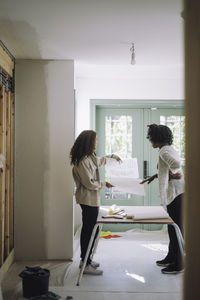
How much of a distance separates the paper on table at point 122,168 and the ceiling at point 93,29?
1167 millimetres

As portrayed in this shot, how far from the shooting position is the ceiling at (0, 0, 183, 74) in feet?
7.93

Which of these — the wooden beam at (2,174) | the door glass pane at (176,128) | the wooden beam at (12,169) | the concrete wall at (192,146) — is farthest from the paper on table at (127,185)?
the concrete wall at (192,146)

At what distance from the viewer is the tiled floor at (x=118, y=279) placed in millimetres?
2965

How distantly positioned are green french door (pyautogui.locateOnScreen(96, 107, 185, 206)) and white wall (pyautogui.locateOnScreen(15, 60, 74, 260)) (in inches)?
59.2

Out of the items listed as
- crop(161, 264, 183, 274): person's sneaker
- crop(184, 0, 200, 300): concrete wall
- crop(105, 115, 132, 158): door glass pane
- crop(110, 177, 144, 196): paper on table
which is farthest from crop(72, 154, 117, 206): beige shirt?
crop(184, 0, 200, 300): concrete wall

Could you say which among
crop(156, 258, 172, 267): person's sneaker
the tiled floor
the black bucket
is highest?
the black bucket

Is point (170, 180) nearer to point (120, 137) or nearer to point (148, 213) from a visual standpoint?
point (148, 213)

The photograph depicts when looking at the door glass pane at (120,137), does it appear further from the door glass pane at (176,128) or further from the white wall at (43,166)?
the white wall at (43,166)

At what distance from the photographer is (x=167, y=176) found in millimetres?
3324

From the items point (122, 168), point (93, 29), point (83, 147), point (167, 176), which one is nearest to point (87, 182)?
point (83, 147)

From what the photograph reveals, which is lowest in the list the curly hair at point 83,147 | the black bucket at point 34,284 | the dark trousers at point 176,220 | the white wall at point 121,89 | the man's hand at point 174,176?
the black bucket at point 34,284

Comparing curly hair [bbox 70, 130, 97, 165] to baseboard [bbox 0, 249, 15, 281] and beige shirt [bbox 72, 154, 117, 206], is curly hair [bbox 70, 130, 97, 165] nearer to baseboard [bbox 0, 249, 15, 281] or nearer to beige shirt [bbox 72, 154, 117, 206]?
beige shirt [bbox 72, 154, 117, 206]

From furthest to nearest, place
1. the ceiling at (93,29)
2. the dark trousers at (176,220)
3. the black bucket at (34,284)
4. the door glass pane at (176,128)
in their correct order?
the door glass pane at (176,128) < the dark trousers at (176,220) < the black bucket at (34,284) < the ceiling at (93,29)

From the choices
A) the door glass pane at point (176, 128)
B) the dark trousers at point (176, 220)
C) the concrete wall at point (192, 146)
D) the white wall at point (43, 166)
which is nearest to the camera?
the concrete wall at point (192, 146)
